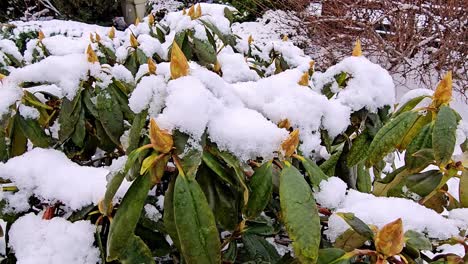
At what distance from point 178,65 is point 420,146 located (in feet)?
1.43

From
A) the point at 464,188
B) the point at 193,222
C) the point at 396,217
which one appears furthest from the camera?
the point at 464,188

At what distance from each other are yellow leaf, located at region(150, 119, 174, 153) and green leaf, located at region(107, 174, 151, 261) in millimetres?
45

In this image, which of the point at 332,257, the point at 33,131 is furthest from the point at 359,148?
the point at 33,131

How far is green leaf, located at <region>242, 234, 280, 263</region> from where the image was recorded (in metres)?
0.86

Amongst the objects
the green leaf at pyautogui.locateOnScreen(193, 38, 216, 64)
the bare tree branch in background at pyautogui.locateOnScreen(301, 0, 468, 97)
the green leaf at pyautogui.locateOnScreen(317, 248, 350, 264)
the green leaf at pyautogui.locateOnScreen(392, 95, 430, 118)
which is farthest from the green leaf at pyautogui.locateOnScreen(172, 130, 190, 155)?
the bare tree branch in background at pyautogui.locateOnScreen(301, 0, 468, 97)

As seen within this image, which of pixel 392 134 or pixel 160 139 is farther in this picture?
pixel 392 134

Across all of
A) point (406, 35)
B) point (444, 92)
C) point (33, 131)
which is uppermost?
point (444, 92)

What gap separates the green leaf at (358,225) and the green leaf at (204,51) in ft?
2.09

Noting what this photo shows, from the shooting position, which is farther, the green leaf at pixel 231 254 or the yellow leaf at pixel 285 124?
the green leaf at pixel 231 254

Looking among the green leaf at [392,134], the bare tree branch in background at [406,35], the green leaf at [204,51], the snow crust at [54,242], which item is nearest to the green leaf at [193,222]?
the snow crust at [54,242]

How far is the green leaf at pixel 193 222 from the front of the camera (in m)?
0.57

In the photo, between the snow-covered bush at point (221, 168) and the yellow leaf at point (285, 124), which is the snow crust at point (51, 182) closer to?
the snow-covered bush at point (221, 168)

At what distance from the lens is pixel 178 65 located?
66cm

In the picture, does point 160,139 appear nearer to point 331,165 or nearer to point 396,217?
point 396,217
